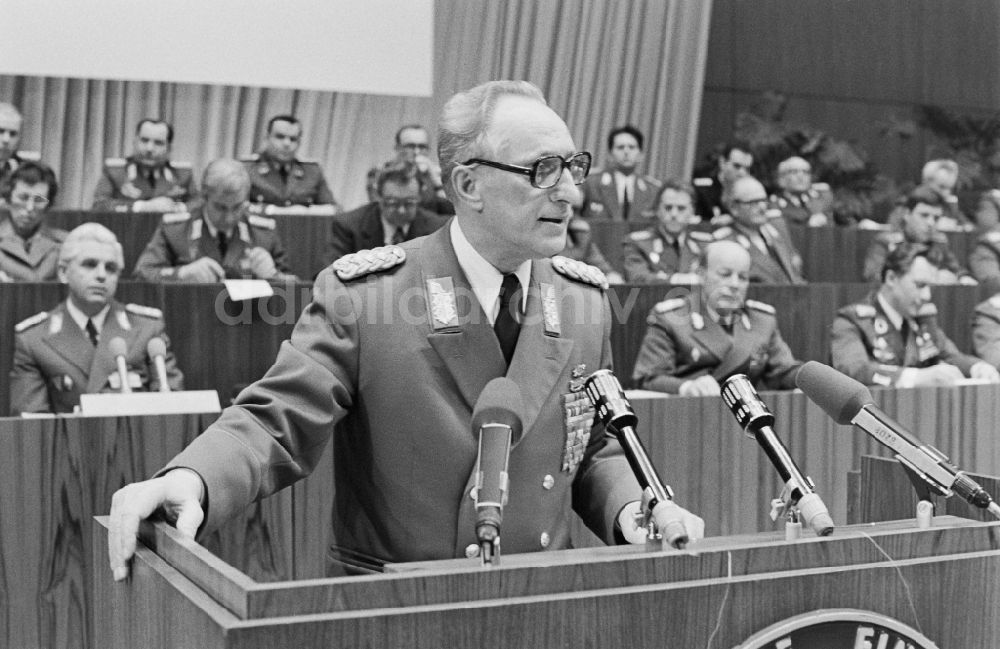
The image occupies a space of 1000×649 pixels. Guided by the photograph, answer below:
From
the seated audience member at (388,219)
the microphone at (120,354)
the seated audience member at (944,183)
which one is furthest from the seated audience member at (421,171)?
the seated audience member at (944,183)

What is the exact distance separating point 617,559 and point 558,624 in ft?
0.26

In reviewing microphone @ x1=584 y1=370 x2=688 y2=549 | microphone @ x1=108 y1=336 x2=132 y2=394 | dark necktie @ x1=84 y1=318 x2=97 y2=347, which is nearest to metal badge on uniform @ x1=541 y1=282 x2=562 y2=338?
microphone @ x1=584 y1=370 x2=688 y2=549

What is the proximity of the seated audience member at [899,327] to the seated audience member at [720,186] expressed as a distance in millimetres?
1909

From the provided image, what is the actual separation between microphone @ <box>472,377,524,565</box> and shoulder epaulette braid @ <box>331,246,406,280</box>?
0.44 meters

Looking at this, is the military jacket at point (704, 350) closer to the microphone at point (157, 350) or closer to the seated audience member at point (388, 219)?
the seated audience member at point (388, 219)

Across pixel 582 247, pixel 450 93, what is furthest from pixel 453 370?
pixel 450 93

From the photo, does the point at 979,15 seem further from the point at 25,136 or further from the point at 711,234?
the point at 25,136

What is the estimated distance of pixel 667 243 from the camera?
19.7 feet

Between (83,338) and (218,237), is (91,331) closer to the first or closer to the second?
(83,338)

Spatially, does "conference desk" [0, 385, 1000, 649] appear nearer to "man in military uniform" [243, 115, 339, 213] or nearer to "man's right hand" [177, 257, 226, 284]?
"man's right hand" [177, 257, 226, 284]

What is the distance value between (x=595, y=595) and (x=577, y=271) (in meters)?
0.68

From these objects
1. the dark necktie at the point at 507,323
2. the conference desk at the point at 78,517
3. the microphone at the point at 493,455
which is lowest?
the conference desk at the point at 78,517

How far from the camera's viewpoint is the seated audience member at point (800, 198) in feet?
24.3

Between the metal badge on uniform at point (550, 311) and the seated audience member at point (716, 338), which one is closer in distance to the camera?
the metal badge on uniform at point (550, 311)
